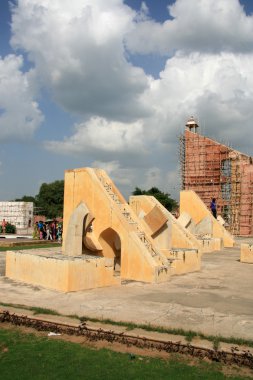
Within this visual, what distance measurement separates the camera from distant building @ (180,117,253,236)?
105 feet

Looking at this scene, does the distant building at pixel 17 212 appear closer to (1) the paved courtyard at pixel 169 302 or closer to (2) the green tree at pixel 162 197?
(2) the green tree at pixel 162 197

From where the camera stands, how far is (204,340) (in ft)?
17.2

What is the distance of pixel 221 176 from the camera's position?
33.1 metres

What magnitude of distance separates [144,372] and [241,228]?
28963mm

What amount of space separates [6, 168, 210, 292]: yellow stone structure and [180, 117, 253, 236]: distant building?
68.1ft

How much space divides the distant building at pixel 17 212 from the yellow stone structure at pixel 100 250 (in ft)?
77.5

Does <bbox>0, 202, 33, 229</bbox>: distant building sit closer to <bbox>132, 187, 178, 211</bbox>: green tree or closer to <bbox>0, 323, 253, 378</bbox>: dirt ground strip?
<bbox>132, 187, 178, 211</bbox>: green tree

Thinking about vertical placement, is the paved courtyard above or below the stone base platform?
below

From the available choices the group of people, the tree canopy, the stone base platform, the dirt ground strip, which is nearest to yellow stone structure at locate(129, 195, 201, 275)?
the stone base platform

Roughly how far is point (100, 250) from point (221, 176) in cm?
2315

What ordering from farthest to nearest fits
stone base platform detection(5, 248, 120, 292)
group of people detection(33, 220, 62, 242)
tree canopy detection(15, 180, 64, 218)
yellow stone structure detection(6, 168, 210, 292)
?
tree canopy detection(15, 180, 64, 218) → group of people detection(33, 220, 62, 242) → yellow stone structure detection(6, 168, 210, 292) → stone base platform detection(5, 248, 120, 292)

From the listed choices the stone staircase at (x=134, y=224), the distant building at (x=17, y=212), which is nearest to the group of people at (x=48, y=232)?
the stone staircase at (x=134, y=224)

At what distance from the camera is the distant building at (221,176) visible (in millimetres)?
32031

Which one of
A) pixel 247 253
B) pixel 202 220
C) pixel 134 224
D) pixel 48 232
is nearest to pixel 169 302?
pixel 134 224
